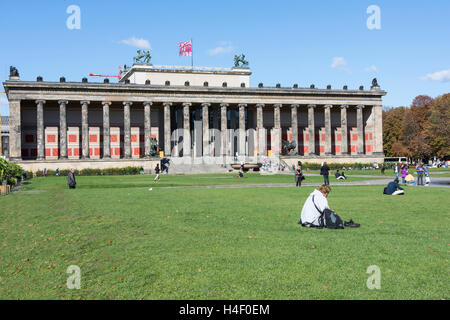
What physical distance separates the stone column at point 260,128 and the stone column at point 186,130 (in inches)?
578

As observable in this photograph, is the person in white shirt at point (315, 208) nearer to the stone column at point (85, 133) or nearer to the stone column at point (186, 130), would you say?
the stone column at point (186, 130)

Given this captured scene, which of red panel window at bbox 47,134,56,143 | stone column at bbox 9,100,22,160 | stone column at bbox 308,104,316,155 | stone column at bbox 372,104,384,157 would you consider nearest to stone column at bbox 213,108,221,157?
stone column at bbox 308,104,316,155

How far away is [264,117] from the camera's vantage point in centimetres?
9775

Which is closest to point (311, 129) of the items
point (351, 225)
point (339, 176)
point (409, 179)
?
point (339, 176)

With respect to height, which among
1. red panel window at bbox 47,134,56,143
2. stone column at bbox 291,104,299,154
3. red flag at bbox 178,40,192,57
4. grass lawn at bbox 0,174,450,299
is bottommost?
grass lawn at bbox 0,174,450,299

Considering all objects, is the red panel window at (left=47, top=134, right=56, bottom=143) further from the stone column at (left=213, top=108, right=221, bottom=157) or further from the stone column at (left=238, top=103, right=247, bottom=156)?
the stone column at (left=238, top=103, right=247, bottom=156)

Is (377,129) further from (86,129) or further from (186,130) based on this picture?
(86,129)

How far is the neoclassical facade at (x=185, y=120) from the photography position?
82062mm

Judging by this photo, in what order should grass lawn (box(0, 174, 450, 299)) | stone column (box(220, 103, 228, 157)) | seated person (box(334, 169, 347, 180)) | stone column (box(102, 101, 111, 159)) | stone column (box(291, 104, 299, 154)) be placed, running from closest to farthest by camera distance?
grass lawn (box(0, 174, 450, 299)), seated person (box(334, 169, 347, 180)), stone column (box(102, 101, 111, 159)), stone column (box(220, 103, 228, 157)), stone column (box(291, 104, 299, 154))

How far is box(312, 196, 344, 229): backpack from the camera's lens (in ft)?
48.7

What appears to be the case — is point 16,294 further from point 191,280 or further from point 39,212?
point 39,212

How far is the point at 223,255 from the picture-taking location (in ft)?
36.0

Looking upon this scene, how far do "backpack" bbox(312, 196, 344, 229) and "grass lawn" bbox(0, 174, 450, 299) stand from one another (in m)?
0.57
